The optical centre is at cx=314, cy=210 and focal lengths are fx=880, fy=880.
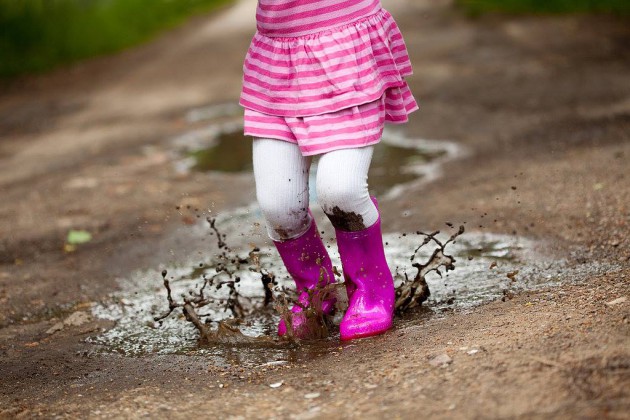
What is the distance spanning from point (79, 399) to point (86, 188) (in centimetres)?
314

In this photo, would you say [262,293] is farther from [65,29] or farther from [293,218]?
[65,29]

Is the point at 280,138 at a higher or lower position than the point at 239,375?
higher

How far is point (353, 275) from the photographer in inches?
116

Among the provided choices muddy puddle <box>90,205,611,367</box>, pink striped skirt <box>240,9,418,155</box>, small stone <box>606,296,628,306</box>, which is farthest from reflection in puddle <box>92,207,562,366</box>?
pink striped skirt <box>240,9,418,155</box>

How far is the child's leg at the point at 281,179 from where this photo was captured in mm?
2838

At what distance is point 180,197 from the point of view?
5.11 metres

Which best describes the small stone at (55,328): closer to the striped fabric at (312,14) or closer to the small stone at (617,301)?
the striped fabric at (312,14)

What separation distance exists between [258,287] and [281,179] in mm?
965

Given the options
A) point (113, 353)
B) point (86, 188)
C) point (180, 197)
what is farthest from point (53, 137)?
point (113, 353)

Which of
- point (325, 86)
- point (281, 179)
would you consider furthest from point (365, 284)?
point (325, 86)

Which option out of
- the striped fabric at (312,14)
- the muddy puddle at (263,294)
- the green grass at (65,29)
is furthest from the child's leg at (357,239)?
the green grass at (65,29)

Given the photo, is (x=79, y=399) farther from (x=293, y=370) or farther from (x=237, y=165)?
(x=237, y=165)

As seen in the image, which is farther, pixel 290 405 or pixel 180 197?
pixel 180 197

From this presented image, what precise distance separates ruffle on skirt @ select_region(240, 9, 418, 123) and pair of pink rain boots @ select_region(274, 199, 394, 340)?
1.44 feet
